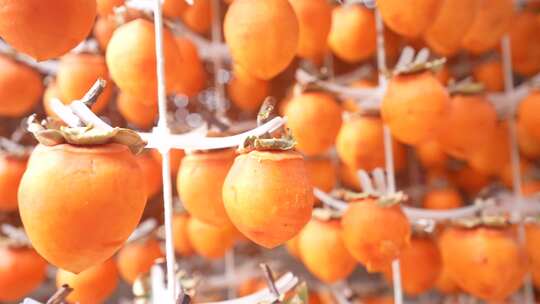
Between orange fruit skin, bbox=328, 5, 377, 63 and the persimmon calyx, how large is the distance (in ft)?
2.99

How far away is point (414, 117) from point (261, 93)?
671mm

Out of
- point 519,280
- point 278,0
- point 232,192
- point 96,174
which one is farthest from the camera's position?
point 519,280

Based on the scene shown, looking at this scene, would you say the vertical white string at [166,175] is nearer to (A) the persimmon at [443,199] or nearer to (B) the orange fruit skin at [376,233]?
(B) the orange fruit skin at [376,233]

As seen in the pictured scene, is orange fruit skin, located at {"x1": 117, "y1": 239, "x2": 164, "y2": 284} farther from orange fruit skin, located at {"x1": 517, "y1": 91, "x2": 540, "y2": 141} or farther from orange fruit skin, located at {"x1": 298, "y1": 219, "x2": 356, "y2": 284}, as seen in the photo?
orange fruit skin, located at {"x1": 517, "y1": 91, "x2": 540, "y2": 141}

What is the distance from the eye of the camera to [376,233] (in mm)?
1255

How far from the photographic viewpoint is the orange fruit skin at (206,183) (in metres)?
1.13

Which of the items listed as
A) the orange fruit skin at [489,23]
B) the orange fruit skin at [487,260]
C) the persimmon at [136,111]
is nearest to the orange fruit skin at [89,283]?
the persimmon at [136,111]

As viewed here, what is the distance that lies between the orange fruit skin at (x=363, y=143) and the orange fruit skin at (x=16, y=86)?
756 mm

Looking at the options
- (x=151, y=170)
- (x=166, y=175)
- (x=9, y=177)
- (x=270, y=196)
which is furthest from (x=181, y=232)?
(x=270, y=196)

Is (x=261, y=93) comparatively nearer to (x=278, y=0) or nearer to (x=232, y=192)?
(x=278, y=0)

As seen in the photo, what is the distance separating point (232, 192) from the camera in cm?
96

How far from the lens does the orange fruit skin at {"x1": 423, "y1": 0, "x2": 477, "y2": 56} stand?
4.71 ft

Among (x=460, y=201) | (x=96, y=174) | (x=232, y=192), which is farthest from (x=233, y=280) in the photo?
(x=96, y=174)

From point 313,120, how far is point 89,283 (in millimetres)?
598
